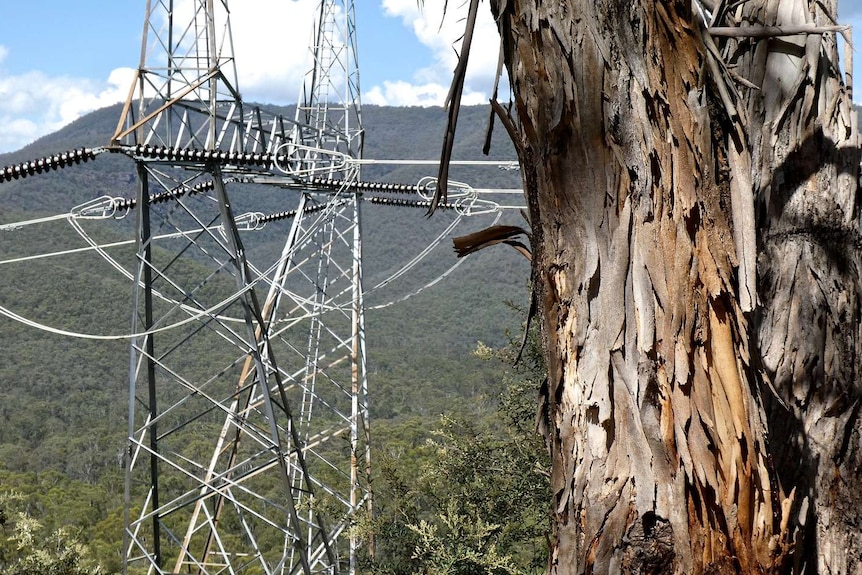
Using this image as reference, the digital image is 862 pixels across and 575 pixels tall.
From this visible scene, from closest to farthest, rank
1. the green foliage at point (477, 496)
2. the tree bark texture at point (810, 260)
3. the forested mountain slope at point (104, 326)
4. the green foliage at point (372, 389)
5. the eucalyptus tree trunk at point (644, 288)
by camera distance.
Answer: the eucalyptus tree trunk at point (644, 288)
the tree bark texture at point (810, 260)
the green foliage at point (477, 496)
the green foliage at point (372, 389)
the forested mountain slope at point (104, 326)

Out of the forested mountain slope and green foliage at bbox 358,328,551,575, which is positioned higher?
green foliage at bbox 358,328,551,575

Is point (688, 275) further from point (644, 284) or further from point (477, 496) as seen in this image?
point (477, 496)

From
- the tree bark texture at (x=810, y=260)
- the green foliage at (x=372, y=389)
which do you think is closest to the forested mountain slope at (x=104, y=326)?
the green foliage at (x=372, y=389)

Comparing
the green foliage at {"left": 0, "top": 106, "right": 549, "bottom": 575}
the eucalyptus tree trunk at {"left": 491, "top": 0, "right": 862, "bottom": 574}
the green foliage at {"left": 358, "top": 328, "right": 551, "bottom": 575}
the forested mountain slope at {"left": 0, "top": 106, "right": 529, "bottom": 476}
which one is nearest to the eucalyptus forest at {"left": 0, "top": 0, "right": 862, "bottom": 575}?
the eucalyptus tree trunk at {"left": 491, "top": 0, "right": 862, "bottom": 574}

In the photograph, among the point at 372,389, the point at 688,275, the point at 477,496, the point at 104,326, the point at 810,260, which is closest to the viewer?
the point at 688,275

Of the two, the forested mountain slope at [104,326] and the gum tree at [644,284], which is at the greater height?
the gum tree at [644,284]

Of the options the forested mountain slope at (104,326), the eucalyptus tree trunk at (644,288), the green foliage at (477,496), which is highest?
the eucalyptus tree trunk at (644,288)

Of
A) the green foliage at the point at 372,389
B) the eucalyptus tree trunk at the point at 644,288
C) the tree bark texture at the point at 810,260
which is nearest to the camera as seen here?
the eucalyptus tree trunk at the point at 644,288

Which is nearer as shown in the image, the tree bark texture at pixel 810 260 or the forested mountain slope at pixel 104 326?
the tree bark texture at pixel 810 260

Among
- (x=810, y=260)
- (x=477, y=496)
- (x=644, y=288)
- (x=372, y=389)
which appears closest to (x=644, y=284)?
(x=644, y=288)

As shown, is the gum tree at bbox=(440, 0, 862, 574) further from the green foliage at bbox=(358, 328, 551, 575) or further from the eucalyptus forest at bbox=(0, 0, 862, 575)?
the green foliage at bbox=(358, 328, 551, 575)

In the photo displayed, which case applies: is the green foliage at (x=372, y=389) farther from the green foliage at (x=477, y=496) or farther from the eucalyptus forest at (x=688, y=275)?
the eucalyptus forest at (x=688, y=275)

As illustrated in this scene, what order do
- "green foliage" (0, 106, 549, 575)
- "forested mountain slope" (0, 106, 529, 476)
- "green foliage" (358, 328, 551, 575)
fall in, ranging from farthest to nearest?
"forested mountain slope" (0, 106, 529, 476), "green foliage" (0, 106, 549, 575), "green foliage" (358, 328, 551, 575)

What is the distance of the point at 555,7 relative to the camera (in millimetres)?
1665
